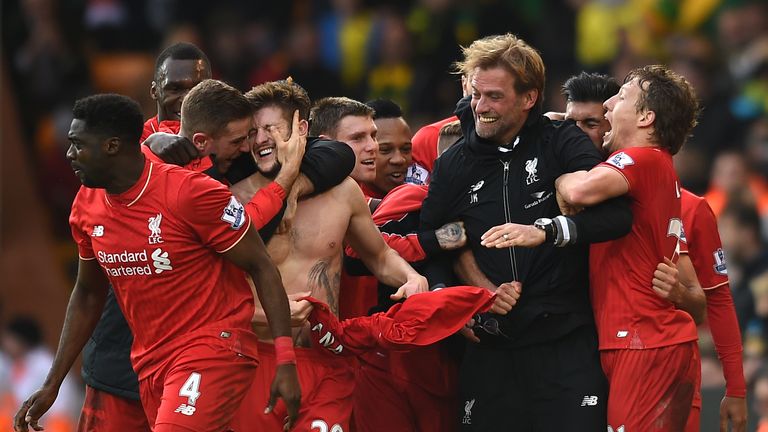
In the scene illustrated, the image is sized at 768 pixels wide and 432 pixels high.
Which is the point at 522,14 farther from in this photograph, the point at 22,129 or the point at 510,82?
the point at 510,82

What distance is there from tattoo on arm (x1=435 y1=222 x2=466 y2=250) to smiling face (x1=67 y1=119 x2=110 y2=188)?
5.53ft

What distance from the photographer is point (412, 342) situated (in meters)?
6.69

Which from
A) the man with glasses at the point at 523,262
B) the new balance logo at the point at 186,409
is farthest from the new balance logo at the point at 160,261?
the man with glasses at the point at 523,262

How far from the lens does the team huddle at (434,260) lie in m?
6.13

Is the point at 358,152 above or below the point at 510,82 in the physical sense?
below

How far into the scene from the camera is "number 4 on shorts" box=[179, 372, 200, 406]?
5988mm

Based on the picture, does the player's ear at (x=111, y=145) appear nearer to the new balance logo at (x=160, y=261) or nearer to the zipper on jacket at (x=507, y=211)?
the new balance logo at (x=160, y=261)

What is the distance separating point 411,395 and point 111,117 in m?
2.28

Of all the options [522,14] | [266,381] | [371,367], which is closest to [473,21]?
[522,14]

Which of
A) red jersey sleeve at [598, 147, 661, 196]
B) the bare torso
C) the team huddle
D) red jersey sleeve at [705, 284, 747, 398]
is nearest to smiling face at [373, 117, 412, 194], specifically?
the team huddle

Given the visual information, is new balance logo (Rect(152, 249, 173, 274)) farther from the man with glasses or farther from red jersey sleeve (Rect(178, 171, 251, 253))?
the man with glasses

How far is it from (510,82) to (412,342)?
1314 mm

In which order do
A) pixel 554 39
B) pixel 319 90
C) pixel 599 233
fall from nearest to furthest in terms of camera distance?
pixel 599 233 < pixel 554 39 < pixel 319 90

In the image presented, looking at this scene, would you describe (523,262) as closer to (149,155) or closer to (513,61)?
(513,61)
